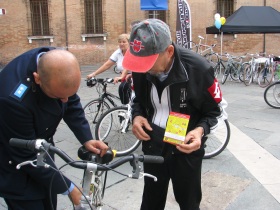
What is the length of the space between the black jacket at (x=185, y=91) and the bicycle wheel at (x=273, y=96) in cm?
633

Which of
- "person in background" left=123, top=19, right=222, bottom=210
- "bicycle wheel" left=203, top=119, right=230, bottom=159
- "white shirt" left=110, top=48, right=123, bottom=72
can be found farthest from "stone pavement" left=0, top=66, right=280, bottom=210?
"white shirt" left=110, top=48, right=123, bottom=72

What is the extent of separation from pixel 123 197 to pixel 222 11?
61.4ft

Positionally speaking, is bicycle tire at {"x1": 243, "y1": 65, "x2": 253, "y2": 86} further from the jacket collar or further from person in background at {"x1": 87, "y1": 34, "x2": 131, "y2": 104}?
the jacket collar

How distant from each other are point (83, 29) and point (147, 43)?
60.3 ft

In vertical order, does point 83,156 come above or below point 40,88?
below

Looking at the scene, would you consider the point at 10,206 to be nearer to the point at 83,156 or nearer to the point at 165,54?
the point at 83,156

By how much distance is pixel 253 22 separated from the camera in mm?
13188

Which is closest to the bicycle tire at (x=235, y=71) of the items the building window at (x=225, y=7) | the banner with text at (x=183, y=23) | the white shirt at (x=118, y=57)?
the banner with text at (x=183, y=23)

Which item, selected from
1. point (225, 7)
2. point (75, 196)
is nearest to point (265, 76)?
point (225, 7)

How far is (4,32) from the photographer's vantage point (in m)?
18.5

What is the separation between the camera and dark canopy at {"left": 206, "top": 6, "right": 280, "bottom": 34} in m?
13.0

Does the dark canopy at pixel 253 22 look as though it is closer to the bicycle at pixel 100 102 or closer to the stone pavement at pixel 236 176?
the stone pavement at pixel 236 176

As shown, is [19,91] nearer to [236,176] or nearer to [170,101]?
[170,101]

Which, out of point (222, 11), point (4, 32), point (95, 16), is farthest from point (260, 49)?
point (4, 32)
